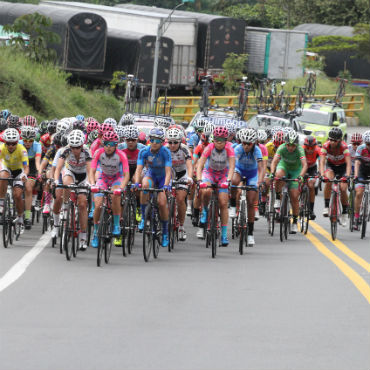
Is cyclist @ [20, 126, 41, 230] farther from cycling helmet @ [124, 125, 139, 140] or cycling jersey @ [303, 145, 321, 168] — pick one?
cycling jersey @ [303, 145, 321, 168]

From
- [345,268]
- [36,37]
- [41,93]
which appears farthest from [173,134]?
[36,37]

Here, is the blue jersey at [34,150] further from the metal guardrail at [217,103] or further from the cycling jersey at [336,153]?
the metal guardrail at [217,103]

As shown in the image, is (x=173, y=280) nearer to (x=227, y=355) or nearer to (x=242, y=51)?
(x=227, y=355)

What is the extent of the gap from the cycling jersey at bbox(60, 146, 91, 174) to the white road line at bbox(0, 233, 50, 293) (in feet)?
4.24

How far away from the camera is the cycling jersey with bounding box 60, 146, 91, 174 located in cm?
1497

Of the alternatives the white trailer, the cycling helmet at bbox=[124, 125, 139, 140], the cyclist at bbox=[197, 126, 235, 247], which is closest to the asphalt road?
the cyclist at bbox=[197, 126, 235, 247]

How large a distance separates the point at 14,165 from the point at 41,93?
22.0 metres

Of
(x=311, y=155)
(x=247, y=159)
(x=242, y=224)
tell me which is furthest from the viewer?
(x=311, y=155)

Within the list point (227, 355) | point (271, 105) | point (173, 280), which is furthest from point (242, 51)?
point (227, 355)

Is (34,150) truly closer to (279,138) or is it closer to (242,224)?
(242,224)

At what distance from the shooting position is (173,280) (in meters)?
12.8

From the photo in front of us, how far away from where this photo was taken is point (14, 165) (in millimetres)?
16531

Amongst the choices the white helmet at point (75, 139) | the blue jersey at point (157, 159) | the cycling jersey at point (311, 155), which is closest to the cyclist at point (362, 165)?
the cycling jersey at point (311, 155)

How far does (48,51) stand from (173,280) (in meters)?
30.4
